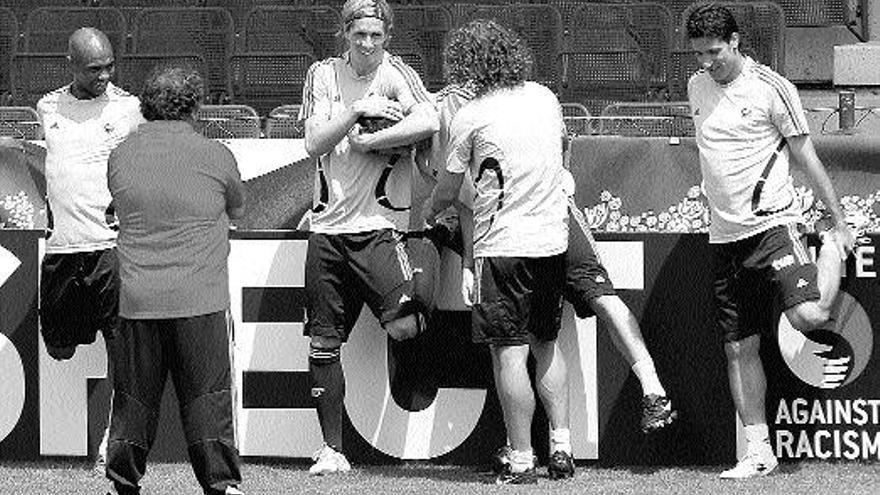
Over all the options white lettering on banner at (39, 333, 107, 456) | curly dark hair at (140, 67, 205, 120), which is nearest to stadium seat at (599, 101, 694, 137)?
white lettering on banner at (39, 333, 107, 456)

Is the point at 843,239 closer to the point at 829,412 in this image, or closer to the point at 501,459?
the point at 829,412

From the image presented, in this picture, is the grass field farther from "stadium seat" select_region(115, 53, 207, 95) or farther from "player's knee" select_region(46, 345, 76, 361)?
"stadium seat" select_region(115, 53, 207, 95)

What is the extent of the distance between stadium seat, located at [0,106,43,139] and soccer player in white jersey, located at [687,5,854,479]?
3.86 meters

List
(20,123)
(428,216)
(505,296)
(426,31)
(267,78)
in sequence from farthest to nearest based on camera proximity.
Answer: (426,31) → (267,78) → (20,123) → (428,216) → (505,296)

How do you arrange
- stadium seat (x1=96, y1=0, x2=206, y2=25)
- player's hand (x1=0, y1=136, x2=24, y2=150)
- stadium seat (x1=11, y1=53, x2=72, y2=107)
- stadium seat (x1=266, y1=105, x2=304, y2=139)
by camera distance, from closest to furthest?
player's hand (x1=0, y1=136, x2=24, y2=150), stadium seat (x1=266, y1=105, x2=304, y2=139), stadium seat (x1=11, y1=53, x2=72, y2=107), stadium seat (x1=96, y1=0, x2=206, y2=25)

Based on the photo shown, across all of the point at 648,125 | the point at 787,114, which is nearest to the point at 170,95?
the point at 787,114

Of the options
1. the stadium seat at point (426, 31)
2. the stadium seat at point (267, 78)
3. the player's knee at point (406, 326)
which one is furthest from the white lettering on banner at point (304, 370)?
the stadium seat at point (426, 31)

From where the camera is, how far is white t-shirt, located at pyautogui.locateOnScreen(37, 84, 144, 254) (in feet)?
25.0

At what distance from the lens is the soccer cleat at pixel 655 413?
7285 millimetres

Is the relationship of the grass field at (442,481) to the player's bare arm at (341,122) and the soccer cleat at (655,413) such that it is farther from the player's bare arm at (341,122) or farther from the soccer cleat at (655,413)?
the player's bare arm at (341,122)

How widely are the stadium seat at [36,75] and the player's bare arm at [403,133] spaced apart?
5953 millimetres

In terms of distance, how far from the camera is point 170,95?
21.6ft

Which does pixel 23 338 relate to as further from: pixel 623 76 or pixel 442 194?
pixel 623 76

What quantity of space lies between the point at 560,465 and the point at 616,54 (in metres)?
5.70
